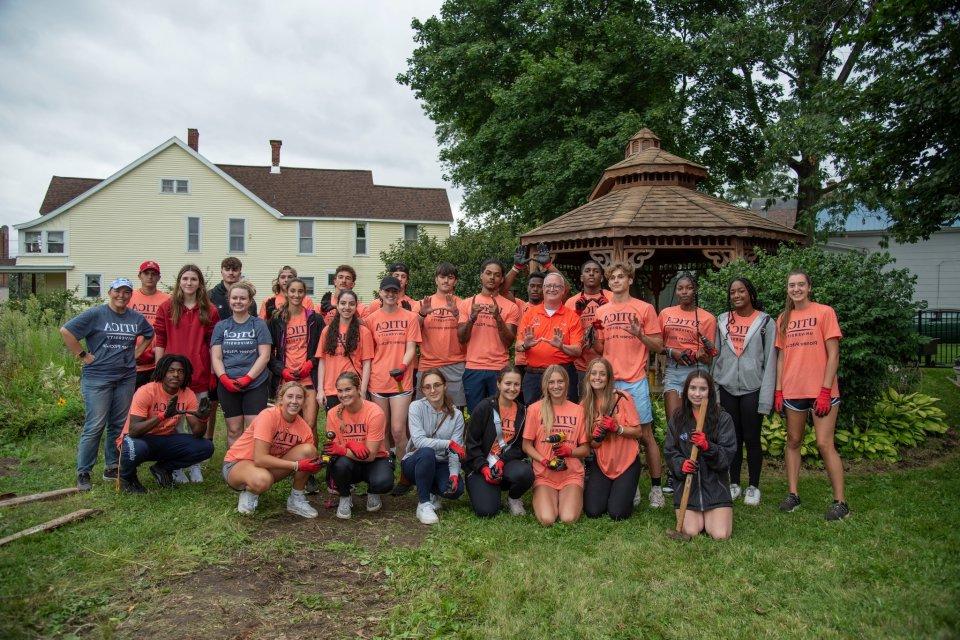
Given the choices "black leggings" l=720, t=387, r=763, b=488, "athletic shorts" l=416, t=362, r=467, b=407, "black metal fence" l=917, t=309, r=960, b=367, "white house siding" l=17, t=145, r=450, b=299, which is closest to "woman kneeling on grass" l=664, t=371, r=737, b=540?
"black leggings" l=720, t=387, r=763, b=488

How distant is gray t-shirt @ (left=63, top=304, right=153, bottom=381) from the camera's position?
19.0 ft

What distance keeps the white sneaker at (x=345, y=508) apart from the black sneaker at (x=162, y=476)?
1698 mm

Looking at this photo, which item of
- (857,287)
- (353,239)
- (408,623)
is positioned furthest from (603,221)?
(353,239)

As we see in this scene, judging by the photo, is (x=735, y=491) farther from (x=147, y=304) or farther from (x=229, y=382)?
(x=147, y=304)

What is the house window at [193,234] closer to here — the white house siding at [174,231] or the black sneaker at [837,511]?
the white house siding at [174,231]

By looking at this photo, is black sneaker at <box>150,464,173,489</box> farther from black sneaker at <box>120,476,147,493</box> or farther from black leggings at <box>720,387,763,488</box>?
black leggings at <box>720,387,763,488</box>

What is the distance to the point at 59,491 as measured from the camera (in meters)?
5.79

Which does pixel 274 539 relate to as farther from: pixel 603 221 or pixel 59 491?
pixel 603 221

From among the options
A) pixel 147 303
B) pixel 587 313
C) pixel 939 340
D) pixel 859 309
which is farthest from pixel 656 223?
pixel 939 340

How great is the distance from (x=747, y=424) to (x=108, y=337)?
5401 millimetres

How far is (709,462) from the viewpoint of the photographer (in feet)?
16.1

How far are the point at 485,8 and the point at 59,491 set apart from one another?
15998 mm

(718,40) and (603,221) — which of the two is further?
(718,40)

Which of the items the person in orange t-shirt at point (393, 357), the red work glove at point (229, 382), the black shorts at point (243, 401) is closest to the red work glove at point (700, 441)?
the person in orange t-shirt at point (393, 357)
